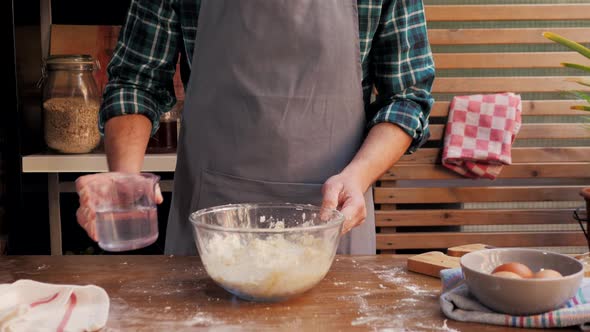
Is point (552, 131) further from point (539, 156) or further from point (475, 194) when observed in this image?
point (475, 194)

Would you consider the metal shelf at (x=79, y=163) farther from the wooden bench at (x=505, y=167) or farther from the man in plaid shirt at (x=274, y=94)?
the wooden bench at (x=505, y=167)

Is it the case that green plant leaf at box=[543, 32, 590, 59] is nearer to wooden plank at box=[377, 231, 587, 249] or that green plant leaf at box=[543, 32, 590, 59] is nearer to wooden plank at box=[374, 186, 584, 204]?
wooden plank at box=[374, 186, 584, 204]

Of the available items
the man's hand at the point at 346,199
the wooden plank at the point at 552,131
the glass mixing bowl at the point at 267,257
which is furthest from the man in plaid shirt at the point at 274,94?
the wooden plank at the point at 552,131

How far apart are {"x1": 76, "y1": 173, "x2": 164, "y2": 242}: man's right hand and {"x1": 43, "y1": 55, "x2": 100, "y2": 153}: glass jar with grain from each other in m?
1.30

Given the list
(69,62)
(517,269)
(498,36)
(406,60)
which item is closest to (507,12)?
(498,36)

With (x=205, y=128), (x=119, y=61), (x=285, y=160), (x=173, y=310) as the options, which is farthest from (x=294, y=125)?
(x=173, y=310)

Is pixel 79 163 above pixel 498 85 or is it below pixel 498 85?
below

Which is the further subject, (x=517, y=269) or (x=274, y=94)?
(x=274, y=94)

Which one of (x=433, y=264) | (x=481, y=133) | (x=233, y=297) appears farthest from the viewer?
(x=481, y=133)

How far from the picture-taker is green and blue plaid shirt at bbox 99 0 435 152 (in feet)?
4.81

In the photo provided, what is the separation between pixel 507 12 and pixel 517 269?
2.09 meters

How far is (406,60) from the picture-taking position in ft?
4.85

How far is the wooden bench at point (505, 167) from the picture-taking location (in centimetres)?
279

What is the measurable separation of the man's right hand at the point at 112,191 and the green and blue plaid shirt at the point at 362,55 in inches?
19.4
